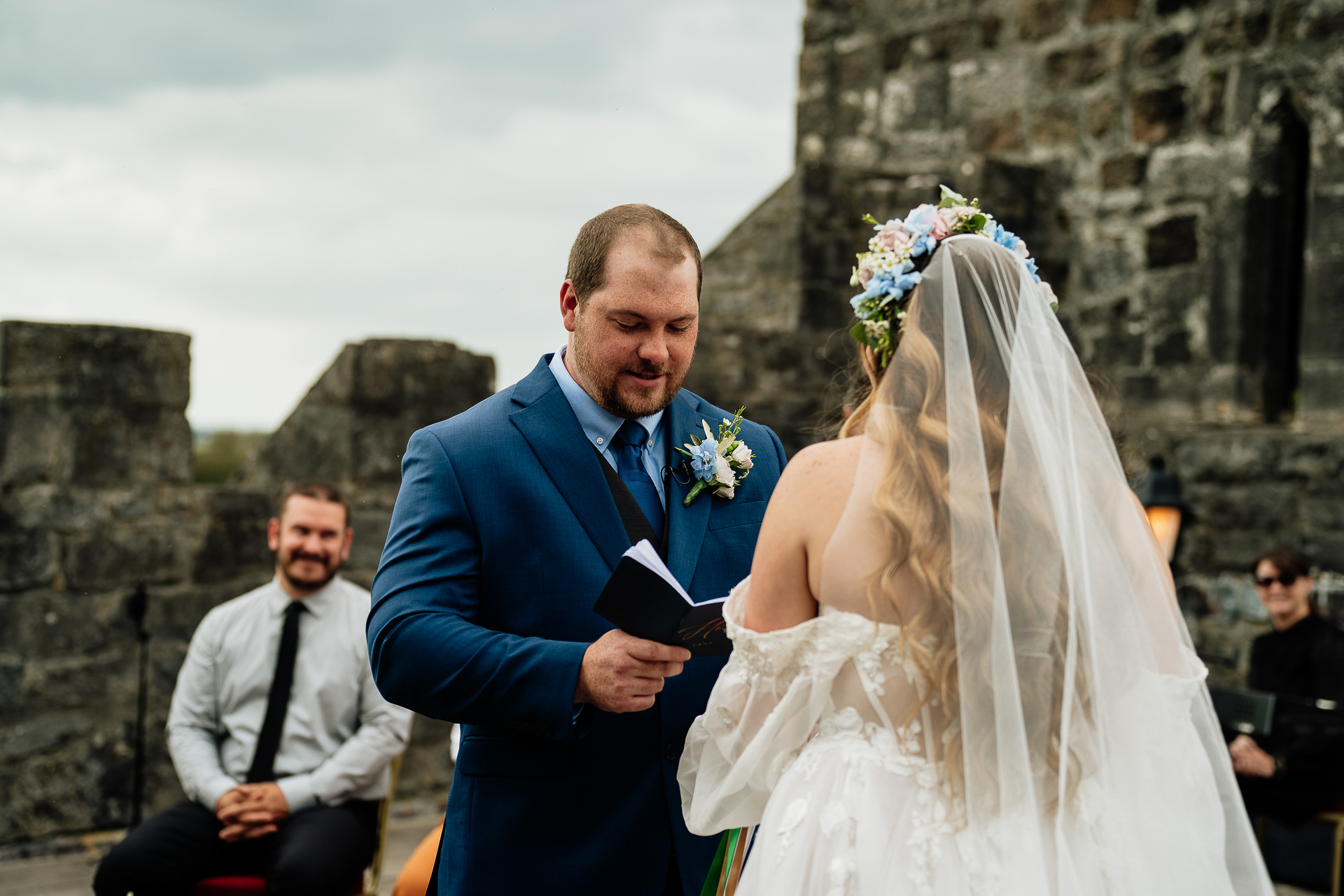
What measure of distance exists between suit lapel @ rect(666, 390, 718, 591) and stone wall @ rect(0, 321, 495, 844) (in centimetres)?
312

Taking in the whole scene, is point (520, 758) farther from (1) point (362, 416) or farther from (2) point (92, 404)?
(1) point (362, 416)

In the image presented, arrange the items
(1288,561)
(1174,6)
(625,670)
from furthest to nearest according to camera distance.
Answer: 1. (1174,6)
2. (1288,561)
3. (625,670)

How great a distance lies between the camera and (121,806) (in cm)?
470

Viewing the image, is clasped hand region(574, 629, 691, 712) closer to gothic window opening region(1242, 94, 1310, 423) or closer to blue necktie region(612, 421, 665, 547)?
blue necktie region(612, 421, 665, 547)

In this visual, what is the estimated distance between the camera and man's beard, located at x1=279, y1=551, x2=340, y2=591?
4.14 m

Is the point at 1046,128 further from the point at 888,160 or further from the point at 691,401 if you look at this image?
the point at 691,401

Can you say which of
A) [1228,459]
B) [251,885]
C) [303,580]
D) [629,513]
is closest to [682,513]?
[629,513]

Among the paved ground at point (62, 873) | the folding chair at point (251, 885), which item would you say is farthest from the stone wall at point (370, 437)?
the folding chair at point (251, 885)

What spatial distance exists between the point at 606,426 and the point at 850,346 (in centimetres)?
442

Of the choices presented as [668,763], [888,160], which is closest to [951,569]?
[668,763]

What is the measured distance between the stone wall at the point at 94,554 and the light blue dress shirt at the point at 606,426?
3.03 m

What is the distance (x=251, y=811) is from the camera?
3.58 meters

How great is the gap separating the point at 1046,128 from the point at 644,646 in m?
5.73

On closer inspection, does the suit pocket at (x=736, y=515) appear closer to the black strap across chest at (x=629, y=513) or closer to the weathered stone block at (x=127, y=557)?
the black strap across chest at (x=629, y=513)
